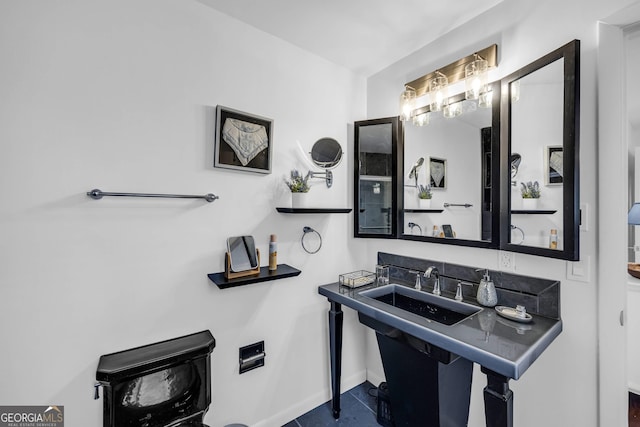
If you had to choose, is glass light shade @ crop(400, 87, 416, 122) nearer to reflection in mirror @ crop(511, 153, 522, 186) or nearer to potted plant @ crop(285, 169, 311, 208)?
reflection in mirror @ crop(511, 153, 522, 186)

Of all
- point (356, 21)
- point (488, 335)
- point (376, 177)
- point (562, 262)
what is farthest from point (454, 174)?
point (356, 21)

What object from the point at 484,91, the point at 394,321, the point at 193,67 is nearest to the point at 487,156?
the point at 484,91

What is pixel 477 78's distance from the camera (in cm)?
155

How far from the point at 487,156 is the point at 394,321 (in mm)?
1077

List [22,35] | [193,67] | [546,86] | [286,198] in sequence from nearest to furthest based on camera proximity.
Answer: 1. [22,35]
2. [546,86]
3. [193,67]
4. [286,198]

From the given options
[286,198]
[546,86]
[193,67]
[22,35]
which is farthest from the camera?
[286,198]

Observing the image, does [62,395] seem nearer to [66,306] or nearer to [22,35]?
[66,306]

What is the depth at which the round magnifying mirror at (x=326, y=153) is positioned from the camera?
1968 mm

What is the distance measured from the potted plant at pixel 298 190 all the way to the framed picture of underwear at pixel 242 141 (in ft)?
0.60

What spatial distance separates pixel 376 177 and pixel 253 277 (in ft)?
3.90

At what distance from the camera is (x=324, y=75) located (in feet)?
6.66

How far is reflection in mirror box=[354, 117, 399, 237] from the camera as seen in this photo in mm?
2049

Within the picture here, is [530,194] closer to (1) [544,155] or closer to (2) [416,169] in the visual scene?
(1) [544,155]

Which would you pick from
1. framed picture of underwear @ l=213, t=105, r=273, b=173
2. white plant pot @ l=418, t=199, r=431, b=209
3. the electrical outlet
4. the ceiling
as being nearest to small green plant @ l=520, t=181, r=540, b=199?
the electrical outlet
